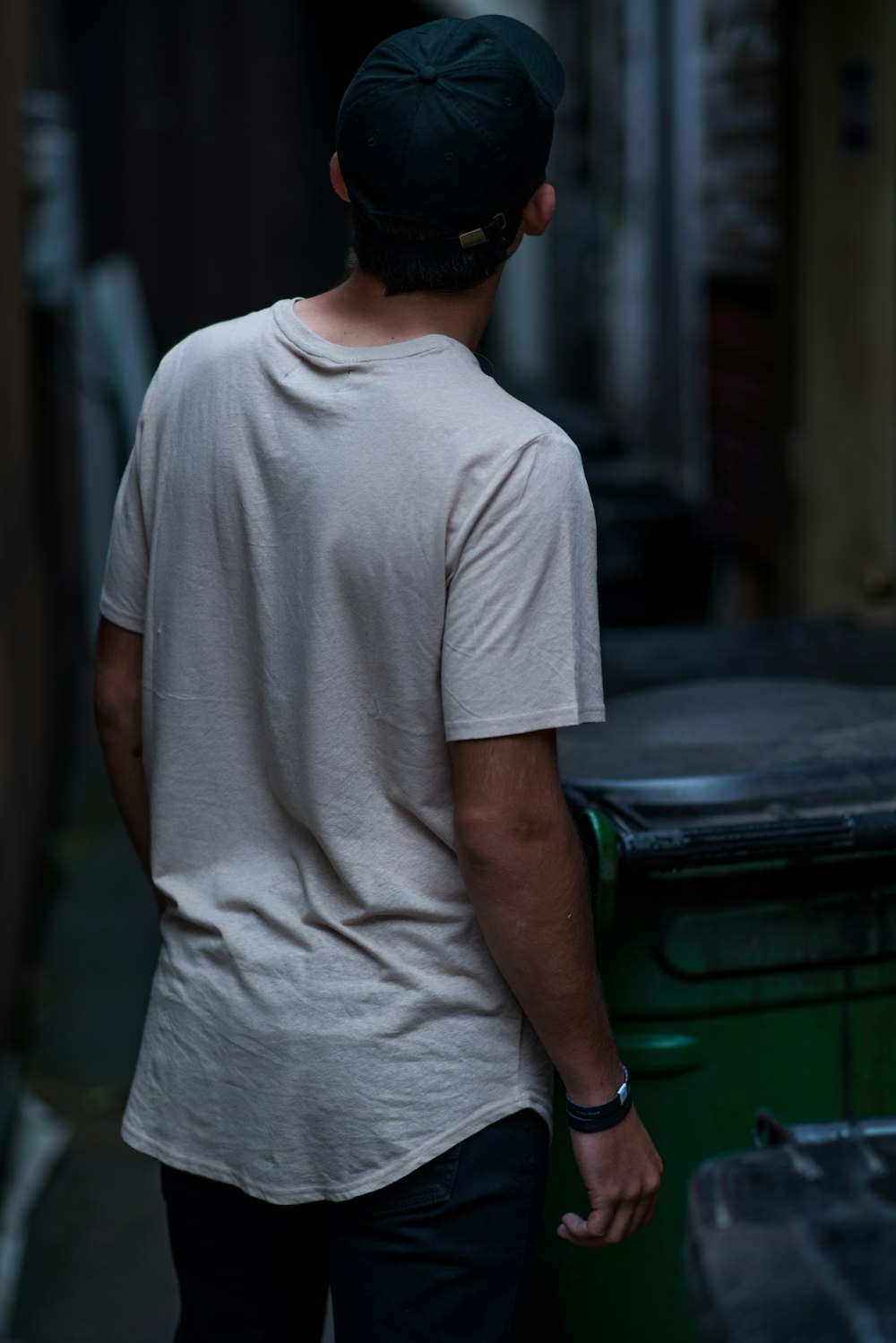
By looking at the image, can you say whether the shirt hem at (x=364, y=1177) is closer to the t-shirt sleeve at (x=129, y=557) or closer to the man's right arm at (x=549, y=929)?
the man's right arm at (x=549, y=929)

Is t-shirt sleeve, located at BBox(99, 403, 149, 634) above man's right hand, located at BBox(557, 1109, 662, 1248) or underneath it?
above

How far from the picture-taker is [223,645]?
66.5 inches

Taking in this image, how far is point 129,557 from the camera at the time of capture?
1795 mm

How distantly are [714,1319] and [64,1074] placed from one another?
3.13 meters

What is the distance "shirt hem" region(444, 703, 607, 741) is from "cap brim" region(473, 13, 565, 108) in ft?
2.00

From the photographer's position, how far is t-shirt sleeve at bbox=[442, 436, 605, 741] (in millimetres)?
1479

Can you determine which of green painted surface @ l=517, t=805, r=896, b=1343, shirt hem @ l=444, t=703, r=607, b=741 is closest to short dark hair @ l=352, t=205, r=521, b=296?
shirt hem @ l=444, t=703, r=607, b=741

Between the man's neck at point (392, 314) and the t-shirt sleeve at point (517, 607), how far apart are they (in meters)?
0.20

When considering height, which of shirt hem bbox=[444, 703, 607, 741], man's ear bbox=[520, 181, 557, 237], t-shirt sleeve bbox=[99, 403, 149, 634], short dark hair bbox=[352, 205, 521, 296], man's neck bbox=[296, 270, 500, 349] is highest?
man's ear bbox=[520, 181, 557, 237]

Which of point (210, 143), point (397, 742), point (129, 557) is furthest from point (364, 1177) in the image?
point (210, 143)

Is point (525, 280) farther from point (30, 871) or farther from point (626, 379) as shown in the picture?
point (30, 871)

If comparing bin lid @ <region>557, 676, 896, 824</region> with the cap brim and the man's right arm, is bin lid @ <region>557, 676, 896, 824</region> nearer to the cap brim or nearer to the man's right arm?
the man's right arm

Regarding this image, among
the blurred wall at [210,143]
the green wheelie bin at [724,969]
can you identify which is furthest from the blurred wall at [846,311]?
the blurred wall at [210,143]

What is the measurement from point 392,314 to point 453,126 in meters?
0.19
